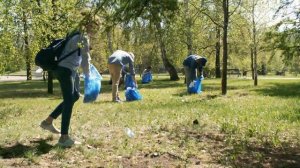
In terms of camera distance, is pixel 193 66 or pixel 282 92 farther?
pixel 282 92

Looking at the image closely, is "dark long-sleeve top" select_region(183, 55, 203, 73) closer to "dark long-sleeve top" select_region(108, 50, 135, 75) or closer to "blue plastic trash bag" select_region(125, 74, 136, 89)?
"blue plastic trash bag" select_region(125, 74, 136, 89)

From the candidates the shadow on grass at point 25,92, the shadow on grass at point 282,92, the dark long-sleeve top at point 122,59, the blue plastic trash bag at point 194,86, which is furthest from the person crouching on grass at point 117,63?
the shadow on grass at point 25,92

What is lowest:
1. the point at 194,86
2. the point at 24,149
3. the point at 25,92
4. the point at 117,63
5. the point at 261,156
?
the point at 261,156

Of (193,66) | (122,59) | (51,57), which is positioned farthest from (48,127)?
(193,66)

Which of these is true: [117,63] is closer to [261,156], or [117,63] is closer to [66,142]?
[66,142]

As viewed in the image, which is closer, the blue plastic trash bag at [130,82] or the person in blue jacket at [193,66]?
the blue plastic trash bag at [130,82]

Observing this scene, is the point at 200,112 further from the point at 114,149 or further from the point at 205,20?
the point at 205,20

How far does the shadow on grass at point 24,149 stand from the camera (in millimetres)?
6254

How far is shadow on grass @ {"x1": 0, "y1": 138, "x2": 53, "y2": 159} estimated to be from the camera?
6.25 metres

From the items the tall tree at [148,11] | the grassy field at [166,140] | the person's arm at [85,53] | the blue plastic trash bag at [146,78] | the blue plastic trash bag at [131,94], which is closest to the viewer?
the grassy field at [166,140]

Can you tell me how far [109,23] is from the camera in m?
7.04

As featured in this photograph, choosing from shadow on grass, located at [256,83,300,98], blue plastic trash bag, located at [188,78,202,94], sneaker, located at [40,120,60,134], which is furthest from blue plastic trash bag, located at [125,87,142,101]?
sneaker, located at [40,120,60,134]

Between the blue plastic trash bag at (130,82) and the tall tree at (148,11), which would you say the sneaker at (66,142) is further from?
the blue plastic trash bag at (130,82)

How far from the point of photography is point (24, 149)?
21.6 feet
